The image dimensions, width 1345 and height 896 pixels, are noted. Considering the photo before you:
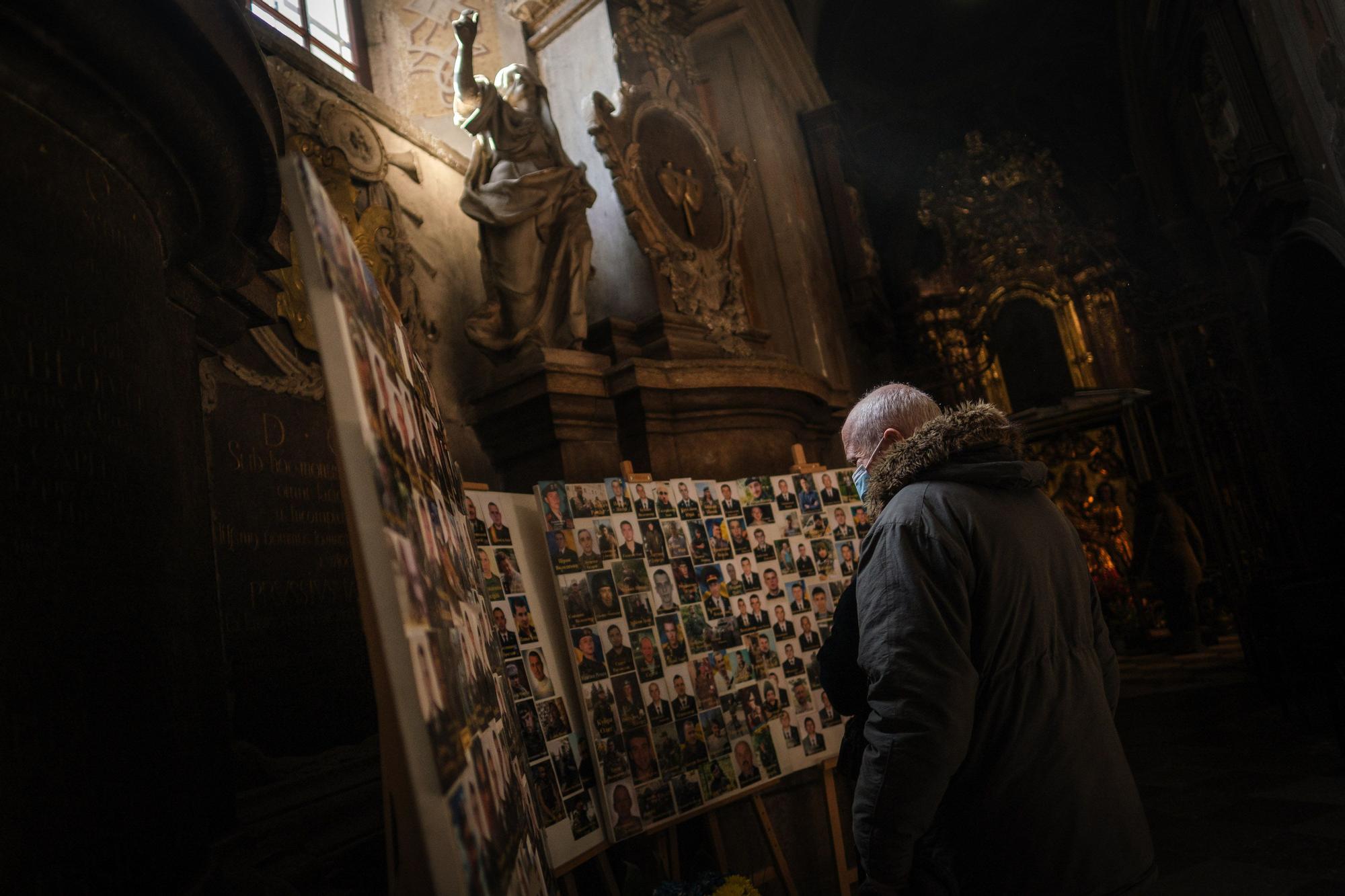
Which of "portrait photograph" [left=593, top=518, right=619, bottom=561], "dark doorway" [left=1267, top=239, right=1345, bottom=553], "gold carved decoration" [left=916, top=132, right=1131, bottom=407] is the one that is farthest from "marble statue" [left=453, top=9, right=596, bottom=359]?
"gold carved decoration" [left=916, top=132, right=1131, bottom=407]

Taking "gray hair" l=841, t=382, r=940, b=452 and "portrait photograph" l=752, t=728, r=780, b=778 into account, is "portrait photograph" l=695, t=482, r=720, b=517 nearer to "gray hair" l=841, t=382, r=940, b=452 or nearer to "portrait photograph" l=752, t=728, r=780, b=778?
"portrait photograph" l=752, t=728, r=780, b=778

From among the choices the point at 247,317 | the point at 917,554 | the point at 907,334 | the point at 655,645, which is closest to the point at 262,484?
the point at 247,317

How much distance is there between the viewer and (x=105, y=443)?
4.66 ft

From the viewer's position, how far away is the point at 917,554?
1821 mm

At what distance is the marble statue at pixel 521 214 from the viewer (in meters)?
4.39

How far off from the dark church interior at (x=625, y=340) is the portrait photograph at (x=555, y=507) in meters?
0.11

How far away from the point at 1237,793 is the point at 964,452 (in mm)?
3721

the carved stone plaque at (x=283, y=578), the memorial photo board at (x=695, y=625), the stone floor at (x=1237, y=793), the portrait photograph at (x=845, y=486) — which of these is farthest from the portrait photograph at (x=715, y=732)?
the stone floor at (x=1237, y=793)

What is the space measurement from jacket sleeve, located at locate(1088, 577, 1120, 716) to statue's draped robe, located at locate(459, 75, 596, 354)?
2933mm

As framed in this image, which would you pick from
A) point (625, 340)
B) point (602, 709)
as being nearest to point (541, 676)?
point (602, 709)

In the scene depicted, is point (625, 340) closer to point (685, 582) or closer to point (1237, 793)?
point (685, 582)

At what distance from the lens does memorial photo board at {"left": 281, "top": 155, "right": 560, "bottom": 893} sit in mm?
760

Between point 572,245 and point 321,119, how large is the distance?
1.30m

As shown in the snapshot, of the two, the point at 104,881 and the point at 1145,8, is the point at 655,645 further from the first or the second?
the point at 1145,8
